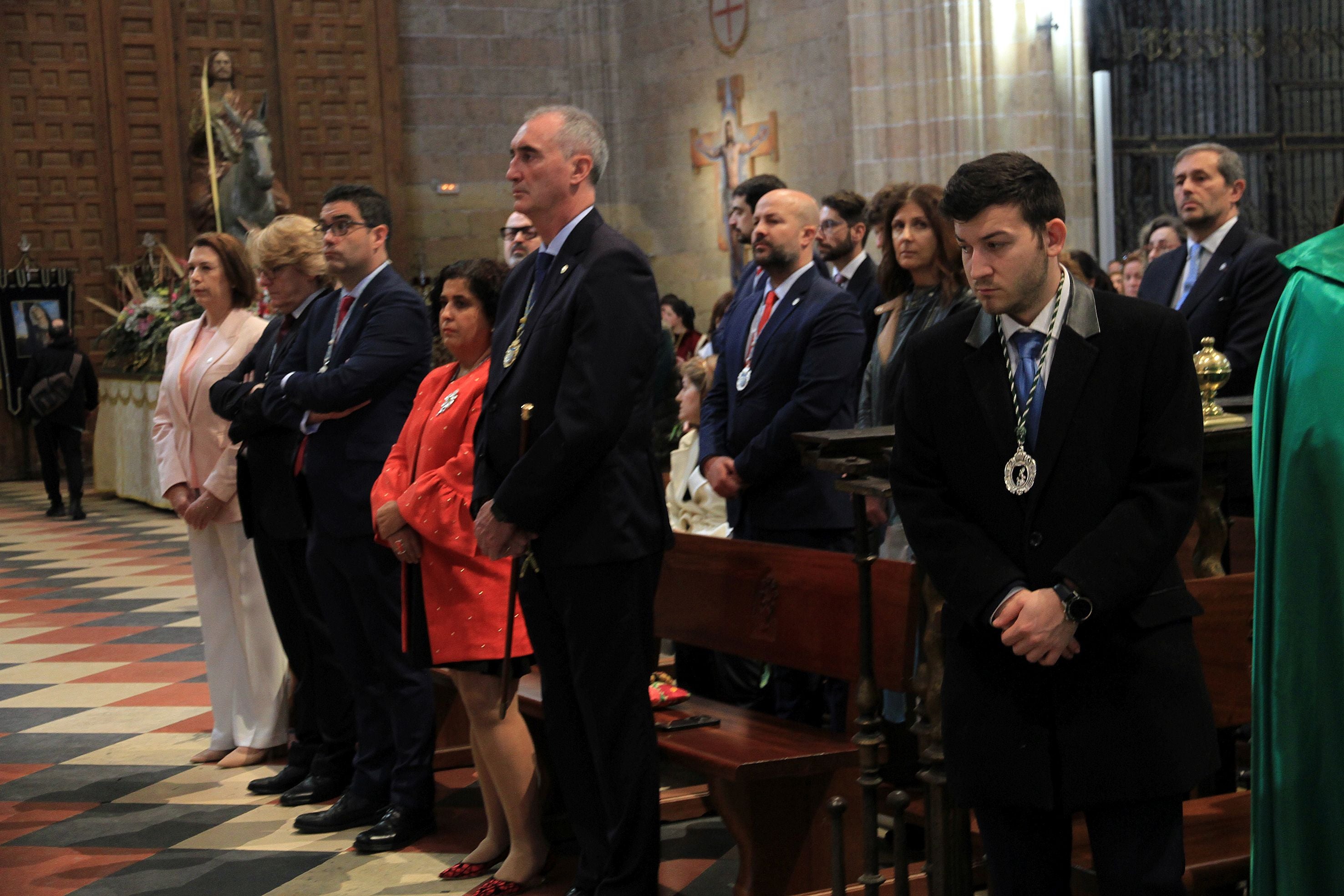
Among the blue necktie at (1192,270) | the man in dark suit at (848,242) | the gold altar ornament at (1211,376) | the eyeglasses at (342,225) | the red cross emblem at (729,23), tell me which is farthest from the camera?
Result: the red cross emblem at (729,23)

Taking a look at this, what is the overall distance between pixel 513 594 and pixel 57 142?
12988mm

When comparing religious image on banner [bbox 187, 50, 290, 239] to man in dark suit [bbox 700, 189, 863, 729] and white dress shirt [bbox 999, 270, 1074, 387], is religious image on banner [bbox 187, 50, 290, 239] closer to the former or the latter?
man in dark suit [bbox 700, 189, 863, 729]

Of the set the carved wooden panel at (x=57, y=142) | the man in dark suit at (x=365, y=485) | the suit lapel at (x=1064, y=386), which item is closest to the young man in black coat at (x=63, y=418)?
the carved wooden panel at (x=57, y=142)

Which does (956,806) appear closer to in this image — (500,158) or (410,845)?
(410,845)

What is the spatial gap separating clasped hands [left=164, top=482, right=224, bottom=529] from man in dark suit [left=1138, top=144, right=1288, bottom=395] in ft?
10.3

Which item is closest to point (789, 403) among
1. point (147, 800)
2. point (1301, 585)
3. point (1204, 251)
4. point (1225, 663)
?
point (1225, 663)

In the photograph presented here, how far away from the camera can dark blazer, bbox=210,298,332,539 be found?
169 inches

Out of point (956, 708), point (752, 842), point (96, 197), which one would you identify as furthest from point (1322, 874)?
point (96, 197)

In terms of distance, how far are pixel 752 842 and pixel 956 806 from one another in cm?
82

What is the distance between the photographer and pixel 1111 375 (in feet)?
6.93

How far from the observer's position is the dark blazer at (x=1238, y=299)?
14.8 ft

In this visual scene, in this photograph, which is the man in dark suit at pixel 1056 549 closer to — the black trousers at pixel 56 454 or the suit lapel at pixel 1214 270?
the suit lapel at pixel 1214 270

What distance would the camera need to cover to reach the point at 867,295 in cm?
504

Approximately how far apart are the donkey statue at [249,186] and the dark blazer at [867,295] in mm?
9221
